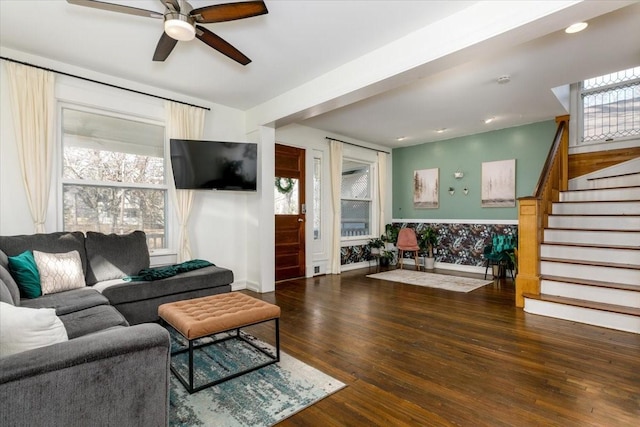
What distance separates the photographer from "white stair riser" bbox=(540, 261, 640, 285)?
11.3 ft

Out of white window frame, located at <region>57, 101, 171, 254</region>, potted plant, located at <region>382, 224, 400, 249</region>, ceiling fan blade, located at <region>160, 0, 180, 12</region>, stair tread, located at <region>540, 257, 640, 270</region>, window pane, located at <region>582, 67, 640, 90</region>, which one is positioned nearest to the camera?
ceiling fan blade, located at <region>160, 0, 180, 12</region>

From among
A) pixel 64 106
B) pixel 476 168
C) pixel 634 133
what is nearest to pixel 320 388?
pixel 64 106

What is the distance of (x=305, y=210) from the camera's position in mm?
5770

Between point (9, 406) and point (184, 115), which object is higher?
point (184, 115)

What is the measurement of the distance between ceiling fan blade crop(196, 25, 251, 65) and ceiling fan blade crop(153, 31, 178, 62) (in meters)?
0.25

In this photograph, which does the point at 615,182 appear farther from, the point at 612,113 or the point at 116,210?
the point at 116,210

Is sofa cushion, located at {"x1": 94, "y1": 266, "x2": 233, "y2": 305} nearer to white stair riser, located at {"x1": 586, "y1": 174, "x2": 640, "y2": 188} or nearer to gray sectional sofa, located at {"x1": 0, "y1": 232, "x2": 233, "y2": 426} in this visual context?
gray sectional sofa, located at {"x1": 0, "y1": 232, "x2": 233, "y2": 426}

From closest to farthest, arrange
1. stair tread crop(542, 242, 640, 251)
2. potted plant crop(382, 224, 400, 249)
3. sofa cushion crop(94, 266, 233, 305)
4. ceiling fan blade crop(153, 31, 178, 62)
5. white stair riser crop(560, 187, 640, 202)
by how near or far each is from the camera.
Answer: ceiling fan blade crop(153, 31, 178, 62), sofa cushion crop(94, 266, 233, 305), stair tread crop(542, 242, 640, 251), white stair riser crop(560, 187, 640, 202), potted plant crop(382, 224, 400, 249)

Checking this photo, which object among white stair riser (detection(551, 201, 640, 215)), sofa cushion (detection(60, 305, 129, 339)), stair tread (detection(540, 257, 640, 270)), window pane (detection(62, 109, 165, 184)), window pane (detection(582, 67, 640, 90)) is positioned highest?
window pane (detection(582, 67, 640, 90))

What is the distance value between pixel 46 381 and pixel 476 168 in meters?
6.79

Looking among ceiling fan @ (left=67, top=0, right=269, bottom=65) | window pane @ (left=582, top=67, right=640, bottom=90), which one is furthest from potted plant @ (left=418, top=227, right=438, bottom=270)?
ceiling fan @ (left=67, top=0, right=269, bottom=65)

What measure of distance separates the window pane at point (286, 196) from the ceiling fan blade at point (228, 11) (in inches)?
129

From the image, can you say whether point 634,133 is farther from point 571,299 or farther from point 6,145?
point 6,145

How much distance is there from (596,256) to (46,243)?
6.04m
